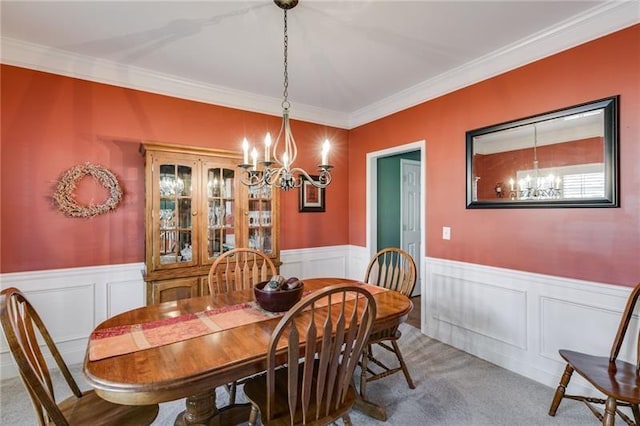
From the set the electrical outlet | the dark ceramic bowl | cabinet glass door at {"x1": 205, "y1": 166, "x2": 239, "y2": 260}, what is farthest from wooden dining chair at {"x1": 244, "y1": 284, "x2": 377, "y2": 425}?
the electrical outlet

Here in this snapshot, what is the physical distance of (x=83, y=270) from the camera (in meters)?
2.69

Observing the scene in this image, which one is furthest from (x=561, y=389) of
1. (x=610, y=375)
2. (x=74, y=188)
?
(x=74, y=188)

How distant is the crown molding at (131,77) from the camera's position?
2471mm

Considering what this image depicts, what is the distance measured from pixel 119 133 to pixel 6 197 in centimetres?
97

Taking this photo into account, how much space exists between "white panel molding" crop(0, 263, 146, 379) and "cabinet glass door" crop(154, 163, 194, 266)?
0.49 meters

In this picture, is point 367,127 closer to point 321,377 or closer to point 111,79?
point 111,79

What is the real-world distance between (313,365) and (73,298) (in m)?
2.48

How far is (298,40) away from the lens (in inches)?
94.5

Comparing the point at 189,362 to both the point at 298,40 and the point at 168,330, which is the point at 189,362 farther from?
the point at 298,40

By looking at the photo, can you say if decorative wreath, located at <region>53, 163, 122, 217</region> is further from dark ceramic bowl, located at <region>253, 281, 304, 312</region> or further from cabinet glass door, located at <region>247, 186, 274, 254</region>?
dark ceramic bowl, located at <region>253, 281, 304, 312</region>

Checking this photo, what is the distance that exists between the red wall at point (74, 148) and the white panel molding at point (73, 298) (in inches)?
3.2

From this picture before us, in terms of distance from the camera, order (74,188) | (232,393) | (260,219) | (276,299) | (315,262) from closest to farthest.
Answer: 1. (276,299)
2. (232,393)
3. (74,188)
4. (260,219)
5. (315,262)

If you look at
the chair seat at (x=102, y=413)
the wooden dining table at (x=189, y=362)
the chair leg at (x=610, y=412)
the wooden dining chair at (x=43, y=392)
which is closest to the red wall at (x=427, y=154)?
the chair leg at (x=610, y=412)

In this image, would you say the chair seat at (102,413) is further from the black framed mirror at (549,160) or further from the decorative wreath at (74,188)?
the black framed mirror at (549,160)
